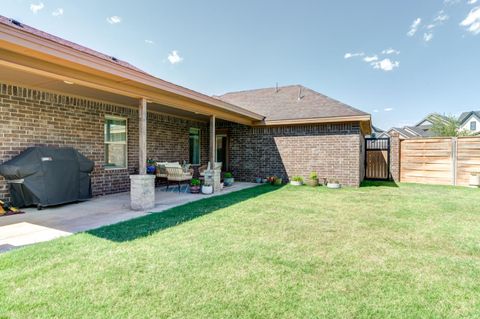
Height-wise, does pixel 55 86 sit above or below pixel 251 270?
above

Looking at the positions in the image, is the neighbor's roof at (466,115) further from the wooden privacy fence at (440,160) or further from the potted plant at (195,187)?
the potted plant at (195,187)

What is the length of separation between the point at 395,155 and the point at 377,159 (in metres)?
0.90

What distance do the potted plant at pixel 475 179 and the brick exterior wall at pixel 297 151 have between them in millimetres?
3882

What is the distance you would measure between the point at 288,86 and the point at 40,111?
1085 cm

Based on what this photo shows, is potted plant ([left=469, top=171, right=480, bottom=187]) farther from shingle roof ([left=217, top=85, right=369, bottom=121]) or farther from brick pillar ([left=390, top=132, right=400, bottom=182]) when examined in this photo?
shingle roof ([left=217, top=85, right=369, bottom=121])

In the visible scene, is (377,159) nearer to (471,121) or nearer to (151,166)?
(151,166)

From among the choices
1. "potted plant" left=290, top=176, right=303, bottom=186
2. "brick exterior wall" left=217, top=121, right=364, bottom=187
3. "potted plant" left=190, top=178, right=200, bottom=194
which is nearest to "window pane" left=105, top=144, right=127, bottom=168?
"potted plant" left=190, top=178, right=200, bottom=194

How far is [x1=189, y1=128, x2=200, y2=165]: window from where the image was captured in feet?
37.2

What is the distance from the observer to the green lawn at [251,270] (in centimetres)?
211

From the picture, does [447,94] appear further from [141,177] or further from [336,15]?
[141,177]

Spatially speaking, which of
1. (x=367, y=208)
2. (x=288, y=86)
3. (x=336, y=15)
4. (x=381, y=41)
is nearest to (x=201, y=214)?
(x=367, y=208)

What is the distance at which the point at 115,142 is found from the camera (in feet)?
26.3

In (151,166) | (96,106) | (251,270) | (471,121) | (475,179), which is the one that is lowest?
(251,270)

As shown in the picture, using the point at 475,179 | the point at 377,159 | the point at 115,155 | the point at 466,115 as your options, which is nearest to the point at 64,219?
the point at 115,155
